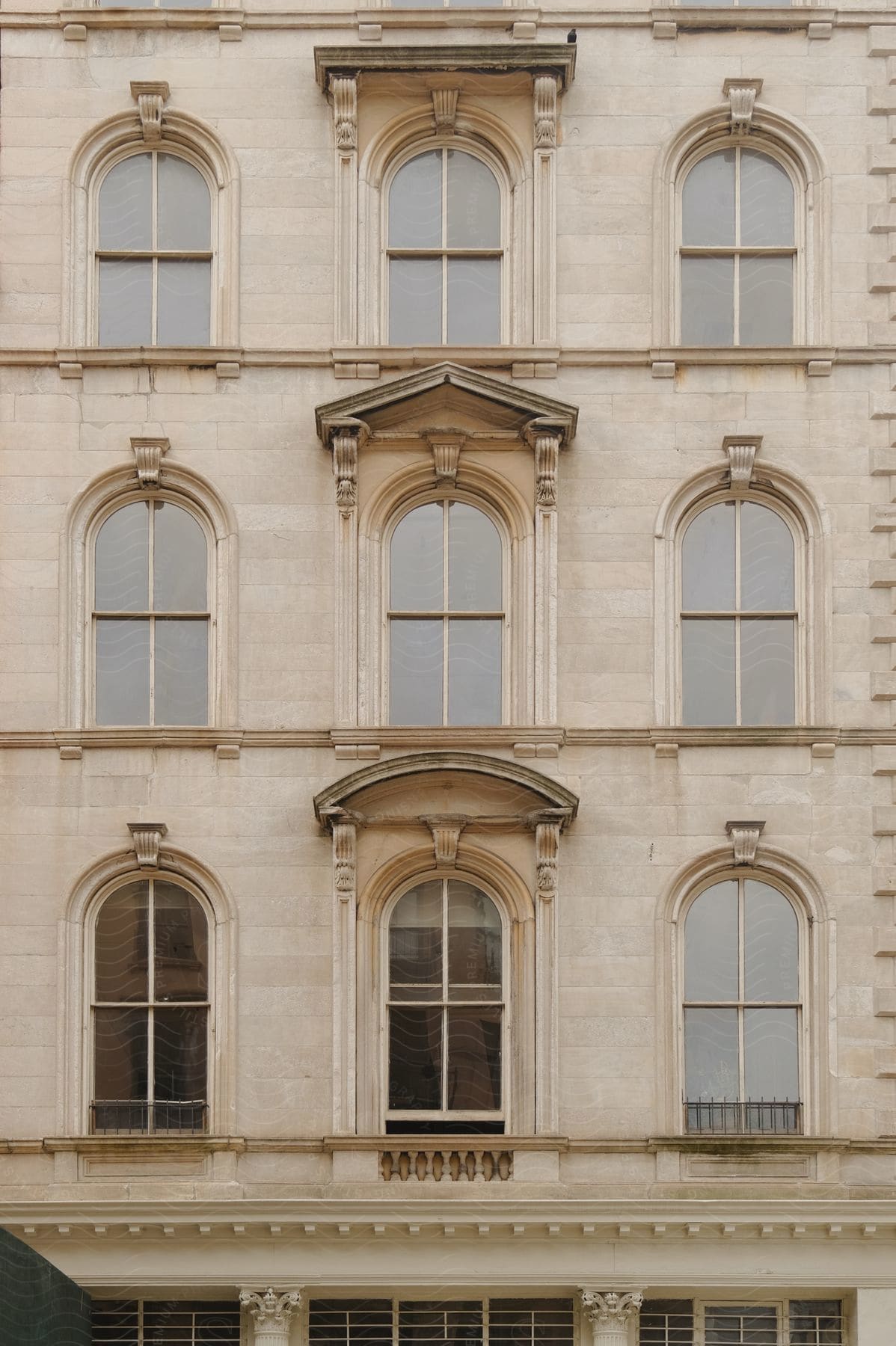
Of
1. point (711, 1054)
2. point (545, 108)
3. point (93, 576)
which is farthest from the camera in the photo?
point (545, 108)

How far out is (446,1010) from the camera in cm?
2153

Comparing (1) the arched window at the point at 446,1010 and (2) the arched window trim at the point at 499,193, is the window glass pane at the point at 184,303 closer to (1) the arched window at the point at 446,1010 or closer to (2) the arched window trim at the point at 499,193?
(2) the arched window trim at the point at 499,193

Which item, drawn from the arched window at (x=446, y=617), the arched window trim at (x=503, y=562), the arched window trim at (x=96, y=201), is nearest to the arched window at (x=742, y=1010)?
the arched window trim at (x=503, y=562)

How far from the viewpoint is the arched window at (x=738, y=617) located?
72.2ft

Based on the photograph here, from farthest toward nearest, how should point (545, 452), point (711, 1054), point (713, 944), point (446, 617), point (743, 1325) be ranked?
1. point (446, 617)
2. point (545, 452)
3. point (713, 944)
4. point (711, 1054)
5. point (743, 1325)

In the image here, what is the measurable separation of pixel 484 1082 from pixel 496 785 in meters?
3.00

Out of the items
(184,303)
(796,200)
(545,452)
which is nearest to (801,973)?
(545,452)

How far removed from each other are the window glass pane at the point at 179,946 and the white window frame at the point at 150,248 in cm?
586

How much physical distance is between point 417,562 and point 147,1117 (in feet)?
20.8

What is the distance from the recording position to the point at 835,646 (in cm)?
2188

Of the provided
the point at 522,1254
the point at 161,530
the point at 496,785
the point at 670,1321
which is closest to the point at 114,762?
the point at 161,530

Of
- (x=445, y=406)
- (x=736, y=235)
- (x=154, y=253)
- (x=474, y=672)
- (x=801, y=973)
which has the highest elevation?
(x=736, y=235)

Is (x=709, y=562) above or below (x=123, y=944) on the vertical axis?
above

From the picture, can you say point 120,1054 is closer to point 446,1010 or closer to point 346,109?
point 446,1010
